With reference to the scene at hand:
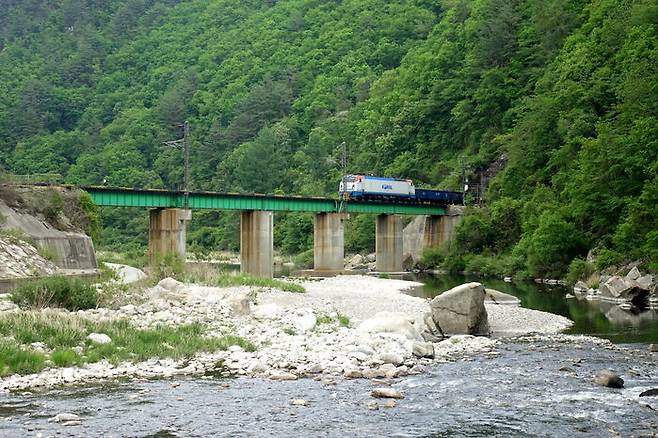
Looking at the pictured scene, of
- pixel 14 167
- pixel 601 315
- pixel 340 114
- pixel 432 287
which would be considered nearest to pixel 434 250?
pixel 432 287

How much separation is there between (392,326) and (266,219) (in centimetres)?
5013

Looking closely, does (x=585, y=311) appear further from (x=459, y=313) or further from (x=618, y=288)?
(x=459, y=313)

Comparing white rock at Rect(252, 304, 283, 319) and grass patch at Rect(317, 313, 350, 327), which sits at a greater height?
white rock at Rect(252, 304, 283, 319)

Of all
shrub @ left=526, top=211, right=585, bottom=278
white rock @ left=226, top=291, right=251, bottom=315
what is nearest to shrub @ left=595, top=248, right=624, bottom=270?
shrub @ left=526, top=211, right=585, bottom=278

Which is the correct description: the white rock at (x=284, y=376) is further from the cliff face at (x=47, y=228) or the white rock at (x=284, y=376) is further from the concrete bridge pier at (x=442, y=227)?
the concrete bridge pier at (x=442, y=227)

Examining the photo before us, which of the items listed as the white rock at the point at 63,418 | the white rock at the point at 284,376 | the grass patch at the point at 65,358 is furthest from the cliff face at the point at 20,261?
the white rock at the point at 63,418

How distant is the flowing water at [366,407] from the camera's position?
21.7m

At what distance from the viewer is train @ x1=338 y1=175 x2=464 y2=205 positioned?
9656cm

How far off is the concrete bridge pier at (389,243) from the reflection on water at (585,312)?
22.9 meters

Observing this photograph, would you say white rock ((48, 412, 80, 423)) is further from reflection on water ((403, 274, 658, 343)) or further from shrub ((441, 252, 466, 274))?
shrub ((441, 252, 466, 274))

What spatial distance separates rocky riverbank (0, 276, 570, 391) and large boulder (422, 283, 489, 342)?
0.88 m

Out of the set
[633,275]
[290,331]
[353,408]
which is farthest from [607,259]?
[353,408]

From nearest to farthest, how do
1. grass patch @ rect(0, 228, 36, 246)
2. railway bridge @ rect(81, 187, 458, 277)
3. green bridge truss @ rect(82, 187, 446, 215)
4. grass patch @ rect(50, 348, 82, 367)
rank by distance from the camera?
grass patch @ rect(50, 348, 82, 367) < grass patch @ rect(0, 228, 36, 246) < green bridge truss @ rect(82, 187, 446, 215) < railway bridge @ rect(81, 187, 458, 277)

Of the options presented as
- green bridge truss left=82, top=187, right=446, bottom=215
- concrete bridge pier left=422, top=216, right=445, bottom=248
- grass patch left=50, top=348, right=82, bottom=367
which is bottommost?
grass patch left=50, top=348, right=82, bottom=367
